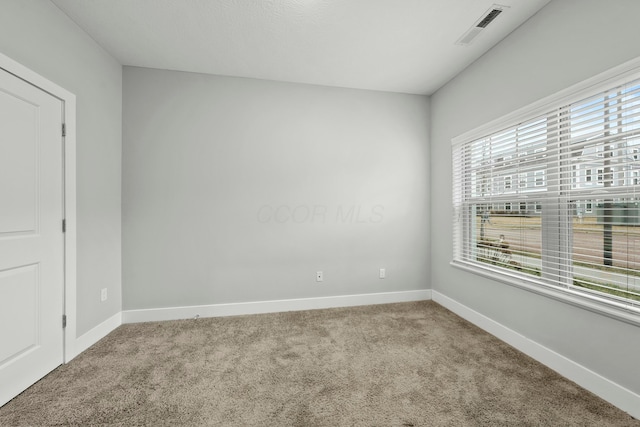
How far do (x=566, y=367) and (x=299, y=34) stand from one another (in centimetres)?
332

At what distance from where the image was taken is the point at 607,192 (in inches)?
66.6

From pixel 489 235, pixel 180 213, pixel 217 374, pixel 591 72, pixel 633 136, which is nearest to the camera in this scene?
pixel 633 136

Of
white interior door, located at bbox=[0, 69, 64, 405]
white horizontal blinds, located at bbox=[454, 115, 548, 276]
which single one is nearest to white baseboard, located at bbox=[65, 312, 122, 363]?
white interior door, located at bbox=[0, 69, 64, 405]

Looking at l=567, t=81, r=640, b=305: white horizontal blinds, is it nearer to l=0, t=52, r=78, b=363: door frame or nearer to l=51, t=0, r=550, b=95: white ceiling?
l=51, t=0, r=550, b=95: white ceiling

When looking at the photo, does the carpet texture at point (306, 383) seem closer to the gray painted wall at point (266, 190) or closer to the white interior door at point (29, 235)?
the white interior door at point (29, 235)

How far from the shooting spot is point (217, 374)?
194 centimetres

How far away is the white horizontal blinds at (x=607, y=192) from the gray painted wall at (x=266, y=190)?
66.6 inches

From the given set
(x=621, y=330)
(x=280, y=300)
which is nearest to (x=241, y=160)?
(x=280, y=300)

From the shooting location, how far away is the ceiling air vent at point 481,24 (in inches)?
79.3

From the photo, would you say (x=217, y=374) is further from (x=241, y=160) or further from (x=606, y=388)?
(x=606, y=388)

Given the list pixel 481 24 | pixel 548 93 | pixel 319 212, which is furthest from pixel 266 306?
pixel 481 24

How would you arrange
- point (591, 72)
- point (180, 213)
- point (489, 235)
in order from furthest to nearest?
point (180, 213), point (489, 235), point (591, 72)

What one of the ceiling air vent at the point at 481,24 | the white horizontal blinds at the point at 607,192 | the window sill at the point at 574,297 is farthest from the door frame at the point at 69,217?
the white horizontal blinds at the point at 607,192

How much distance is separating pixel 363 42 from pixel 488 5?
3.18 ft
